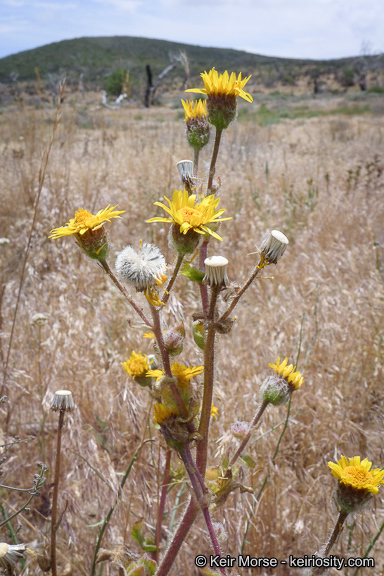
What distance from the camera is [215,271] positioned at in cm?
81

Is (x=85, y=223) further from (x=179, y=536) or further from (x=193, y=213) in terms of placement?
(x=179, y=536)

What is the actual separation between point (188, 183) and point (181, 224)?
228 millimetres

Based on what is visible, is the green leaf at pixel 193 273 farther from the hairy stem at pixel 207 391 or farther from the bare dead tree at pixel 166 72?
the bare dead tree at pixel 166 72

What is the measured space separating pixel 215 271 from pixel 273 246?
0.50 feet

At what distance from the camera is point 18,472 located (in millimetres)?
1854

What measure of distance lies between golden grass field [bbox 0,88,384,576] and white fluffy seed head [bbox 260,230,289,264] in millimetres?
268

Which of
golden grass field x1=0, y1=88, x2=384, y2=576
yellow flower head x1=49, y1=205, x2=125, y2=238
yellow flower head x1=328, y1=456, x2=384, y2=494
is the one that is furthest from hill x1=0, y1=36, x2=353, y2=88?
yellow flower head x1=328, y1=456, x2=384, y2=494

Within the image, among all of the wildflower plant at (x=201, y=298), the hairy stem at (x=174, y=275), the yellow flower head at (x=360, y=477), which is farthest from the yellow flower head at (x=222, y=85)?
the yellow flower head at (x=360, y=477)

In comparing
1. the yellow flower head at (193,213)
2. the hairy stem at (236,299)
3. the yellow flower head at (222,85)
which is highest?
the yellow flower head at (222,85)

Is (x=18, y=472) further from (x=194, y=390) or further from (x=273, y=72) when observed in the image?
(x=273, y=72)

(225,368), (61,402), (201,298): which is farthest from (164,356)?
(225,368)

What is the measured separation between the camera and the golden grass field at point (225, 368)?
4.88 ft

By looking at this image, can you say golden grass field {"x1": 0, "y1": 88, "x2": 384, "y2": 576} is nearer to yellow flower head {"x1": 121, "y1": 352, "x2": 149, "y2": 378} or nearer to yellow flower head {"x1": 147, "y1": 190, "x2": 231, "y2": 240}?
yellow flower head {"x1": 121, "y1": 352, "x2": 149, "y2": 378}

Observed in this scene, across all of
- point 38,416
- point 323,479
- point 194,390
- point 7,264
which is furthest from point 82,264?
point 194,390
